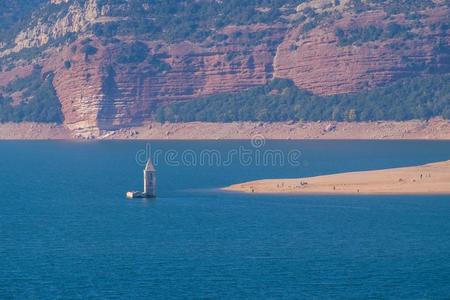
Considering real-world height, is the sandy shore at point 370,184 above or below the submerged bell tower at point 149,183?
below

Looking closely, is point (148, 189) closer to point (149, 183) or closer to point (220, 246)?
point (149, 183)

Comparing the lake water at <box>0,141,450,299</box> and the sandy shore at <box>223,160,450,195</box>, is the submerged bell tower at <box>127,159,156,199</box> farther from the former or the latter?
the sandy shore at <box>223,160,450,195</box>

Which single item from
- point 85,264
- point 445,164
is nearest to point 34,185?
point 445,164

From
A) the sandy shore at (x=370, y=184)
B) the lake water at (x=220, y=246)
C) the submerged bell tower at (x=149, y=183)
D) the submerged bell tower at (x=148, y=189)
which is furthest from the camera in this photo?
the sandy shore at (x=370, y=184)

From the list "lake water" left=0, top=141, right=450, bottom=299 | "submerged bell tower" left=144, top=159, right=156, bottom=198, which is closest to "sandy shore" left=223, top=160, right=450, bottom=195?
"lake water" left=0, top=141, right=450, bottom=299

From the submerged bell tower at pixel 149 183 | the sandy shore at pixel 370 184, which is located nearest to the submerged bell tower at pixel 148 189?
the submerged bell tower at pixel 149 183

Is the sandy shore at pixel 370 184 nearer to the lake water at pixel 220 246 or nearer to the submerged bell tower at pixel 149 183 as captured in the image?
the lake water at pixel 220 246

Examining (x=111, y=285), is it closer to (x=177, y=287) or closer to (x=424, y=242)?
(x=177, y=287)

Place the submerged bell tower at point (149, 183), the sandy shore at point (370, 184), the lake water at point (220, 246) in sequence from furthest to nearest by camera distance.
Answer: the sandy shore at point (370, 184), the submerged bell tower at point (149, 183), the lake water at point (220, 246)
